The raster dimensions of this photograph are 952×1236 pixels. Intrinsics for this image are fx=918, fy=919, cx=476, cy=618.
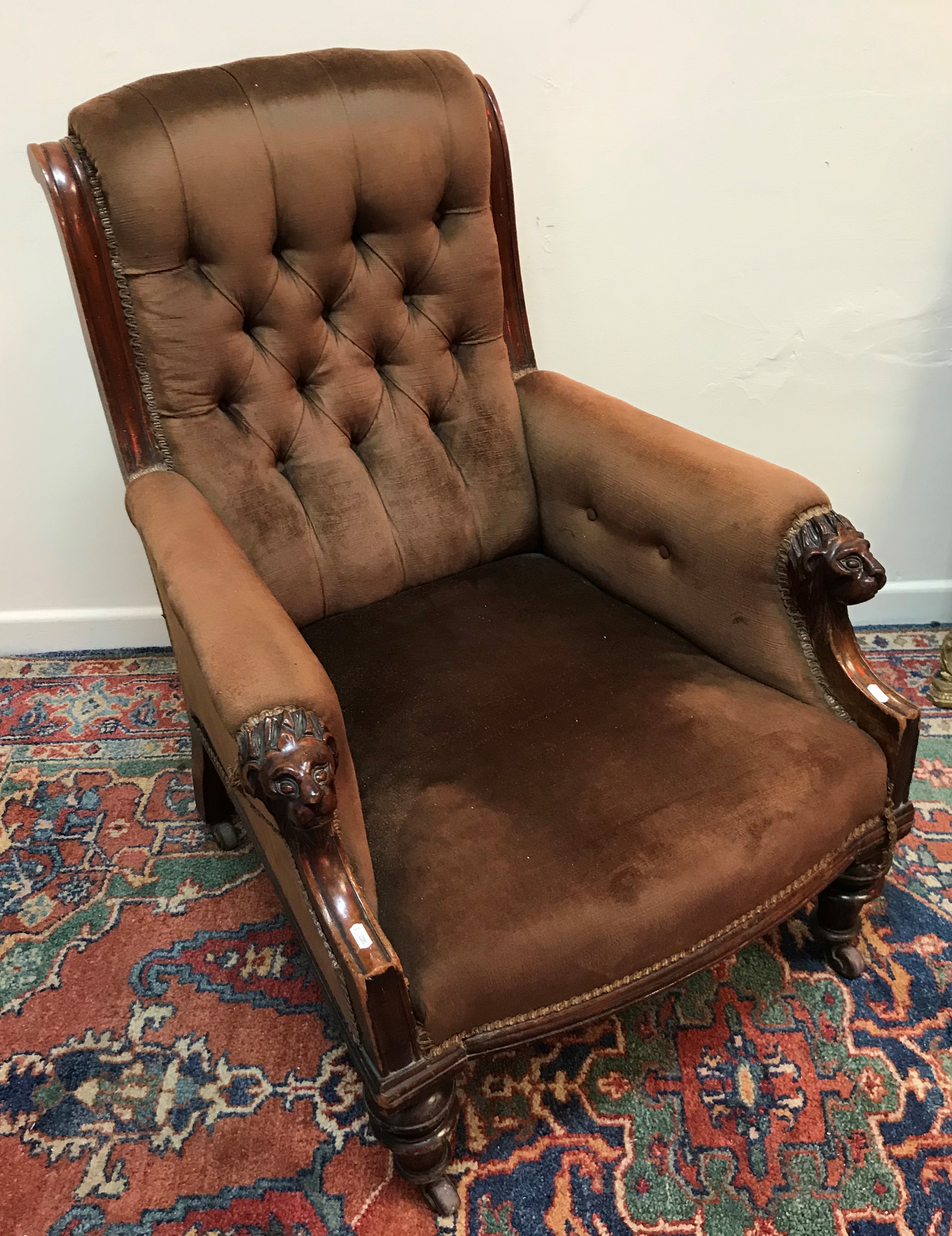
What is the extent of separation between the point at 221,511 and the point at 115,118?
475 mm

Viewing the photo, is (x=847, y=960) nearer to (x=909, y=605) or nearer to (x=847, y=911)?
(x=847, y=911)

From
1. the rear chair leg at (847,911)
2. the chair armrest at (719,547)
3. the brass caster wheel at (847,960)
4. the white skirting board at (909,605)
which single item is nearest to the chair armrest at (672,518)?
the chair armrest at (719,547)

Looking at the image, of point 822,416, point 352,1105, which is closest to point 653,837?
point 352,1105

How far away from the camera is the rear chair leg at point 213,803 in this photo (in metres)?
1.44

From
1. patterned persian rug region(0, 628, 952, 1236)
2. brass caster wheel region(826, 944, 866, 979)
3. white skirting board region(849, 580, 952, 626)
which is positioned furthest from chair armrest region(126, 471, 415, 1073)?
white skirting board region(849, 580, 952, 626)

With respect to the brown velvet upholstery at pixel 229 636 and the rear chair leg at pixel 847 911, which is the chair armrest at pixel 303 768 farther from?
the rear chair leg at pixel 847 911

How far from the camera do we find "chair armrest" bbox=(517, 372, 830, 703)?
1093mm

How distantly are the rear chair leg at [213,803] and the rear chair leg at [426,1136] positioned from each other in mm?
622

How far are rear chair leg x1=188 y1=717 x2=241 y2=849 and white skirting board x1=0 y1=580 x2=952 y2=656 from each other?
21.7 inches

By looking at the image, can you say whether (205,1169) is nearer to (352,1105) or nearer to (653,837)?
(352,1105)

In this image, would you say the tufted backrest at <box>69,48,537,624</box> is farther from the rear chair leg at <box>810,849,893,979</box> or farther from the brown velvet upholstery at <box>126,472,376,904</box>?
the rear chair leg at <box>810,849,893,979</box>

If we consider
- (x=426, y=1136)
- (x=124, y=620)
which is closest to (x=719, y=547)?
(x=426, y=1136)

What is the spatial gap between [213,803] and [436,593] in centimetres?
51

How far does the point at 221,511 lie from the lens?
1.21 metres
